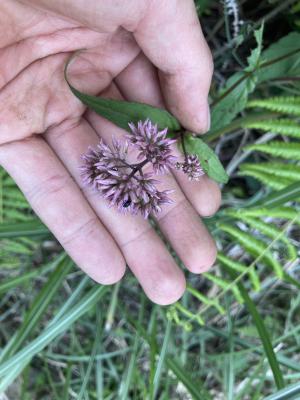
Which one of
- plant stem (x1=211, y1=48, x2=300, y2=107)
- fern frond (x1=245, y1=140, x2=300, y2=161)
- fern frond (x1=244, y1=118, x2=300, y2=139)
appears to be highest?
plant stem (x1=211, y1=48, x2=300, y2=107)

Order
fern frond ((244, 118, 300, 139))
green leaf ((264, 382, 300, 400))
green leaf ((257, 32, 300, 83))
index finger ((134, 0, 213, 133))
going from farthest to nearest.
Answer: green leaf ((257, 32, 300, 83)) < fern frond ((244, 118, 300, 139)) < index finger ((134, 0, 213, 133)) < green leaf ((264, 382, 300, 400))

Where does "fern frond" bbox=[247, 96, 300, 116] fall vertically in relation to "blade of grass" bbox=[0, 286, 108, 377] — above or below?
above

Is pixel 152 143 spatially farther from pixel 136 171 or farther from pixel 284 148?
pixel 284 148

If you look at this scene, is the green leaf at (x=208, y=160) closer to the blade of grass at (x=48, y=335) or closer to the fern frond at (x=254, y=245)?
the fern frond at (x=254, y=245)

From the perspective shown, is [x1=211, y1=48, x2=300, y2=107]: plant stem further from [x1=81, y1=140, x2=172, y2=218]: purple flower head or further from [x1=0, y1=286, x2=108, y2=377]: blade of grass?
[x1=0, y1=286, x2=108, y2=377]: blade of grass

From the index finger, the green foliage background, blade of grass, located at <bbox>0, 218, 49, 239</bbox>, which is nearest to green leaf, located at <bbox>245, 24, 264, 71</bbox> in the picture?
the green foliage background

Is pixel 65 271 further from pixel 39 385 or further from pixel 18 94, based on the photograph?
pixel 39 385

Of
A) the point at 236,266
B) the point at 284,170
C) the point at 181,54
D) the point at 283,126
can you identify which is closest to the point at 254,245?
the point at 236,266

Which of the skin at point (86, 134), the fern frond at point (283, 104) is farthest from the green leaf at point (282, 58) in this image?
the skin at point (86, 134)
